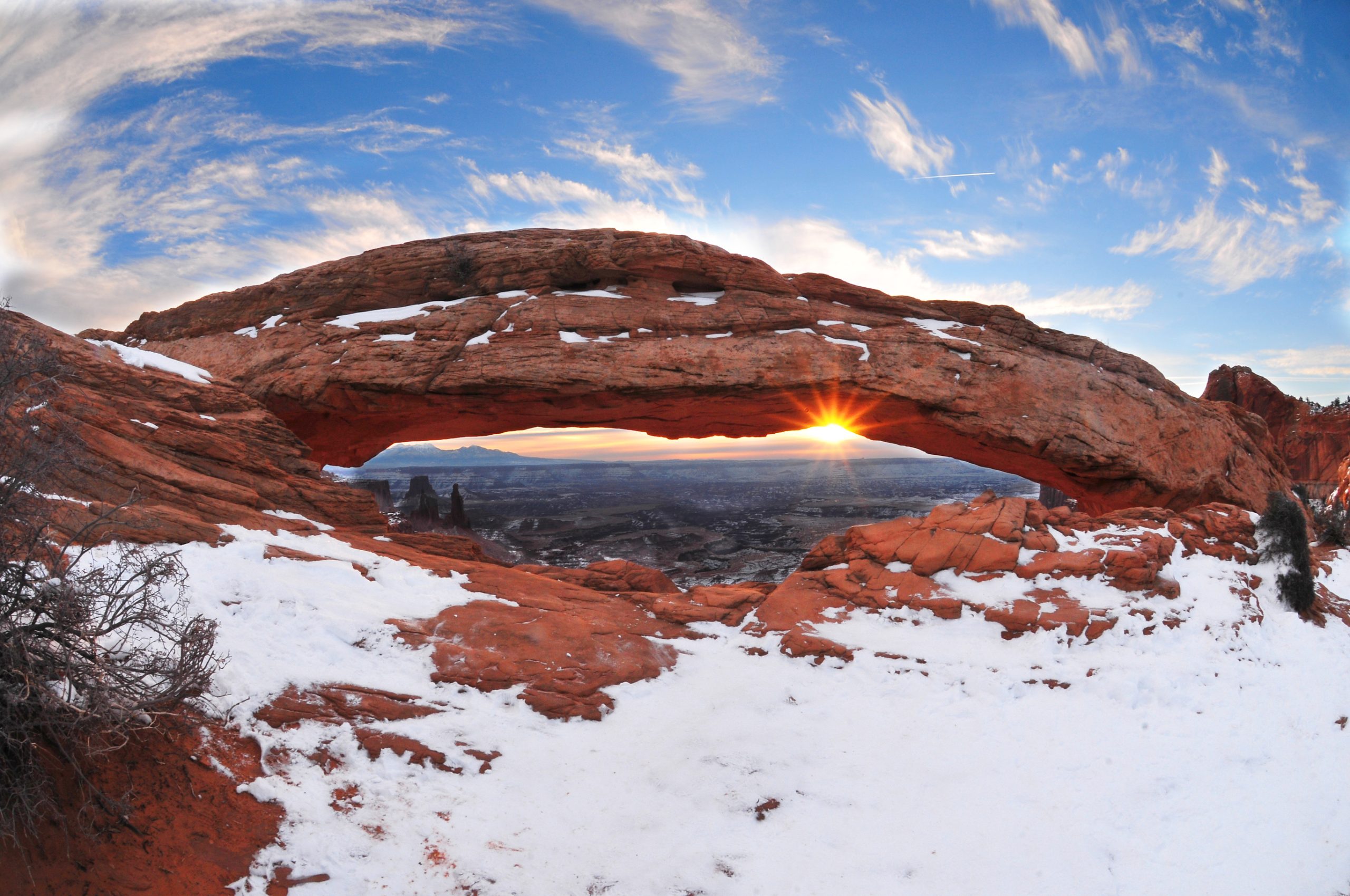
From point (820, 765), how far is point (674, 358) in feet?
38.0

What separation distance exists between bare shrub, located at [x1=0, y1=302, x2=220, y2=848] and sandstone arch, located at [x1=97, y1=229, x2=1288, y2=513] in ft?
38.0

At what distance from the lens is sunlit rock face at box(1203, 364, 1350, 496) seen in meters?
40.9

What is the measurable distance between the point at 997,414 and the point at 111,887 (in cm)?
1902

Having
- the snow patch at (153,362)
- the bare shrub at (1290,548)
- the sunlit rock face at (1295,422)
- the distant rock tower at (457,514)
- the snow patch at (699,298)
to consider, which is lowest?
the distant rock tower at (457,514)

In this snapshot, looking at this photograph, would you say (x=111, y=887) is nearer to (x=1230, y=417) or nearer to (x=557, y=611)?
(x=557, y=611)

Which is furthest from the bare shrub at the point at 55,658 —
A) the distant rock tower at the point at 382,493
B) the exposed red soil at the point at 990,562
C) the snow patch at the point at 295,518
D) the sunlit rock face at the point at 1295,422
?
the sunlit rock face at the point at 1295,422

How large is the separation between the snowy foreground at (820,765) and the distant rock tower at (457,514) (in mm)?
41309

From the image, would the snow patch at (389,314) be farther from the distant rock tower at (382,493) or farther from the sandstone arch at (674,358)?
the distant rock tower at (382,493)

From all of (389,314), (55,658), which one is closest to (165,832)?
(55,658)

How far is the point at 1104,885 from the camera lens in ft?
19.8

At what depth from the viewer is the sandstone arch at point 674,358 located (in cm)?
1706

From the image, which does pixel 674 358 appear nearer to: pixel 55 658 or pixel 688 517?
pixel 55 658

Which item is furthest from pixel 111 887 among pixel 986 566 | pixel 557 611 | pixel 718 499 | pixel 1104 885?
pixel 718 499

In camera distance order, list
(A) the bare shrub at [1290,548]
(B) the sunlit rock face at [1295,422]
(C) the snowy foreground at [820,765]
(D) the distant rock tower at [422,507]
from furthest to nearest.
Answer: (D) the distant rock tower at [422,507], (B) the sunlit rock face at [1295,422], (A) the bare shrub at [1290,548], (C) the snowy foreground at [820,765]
